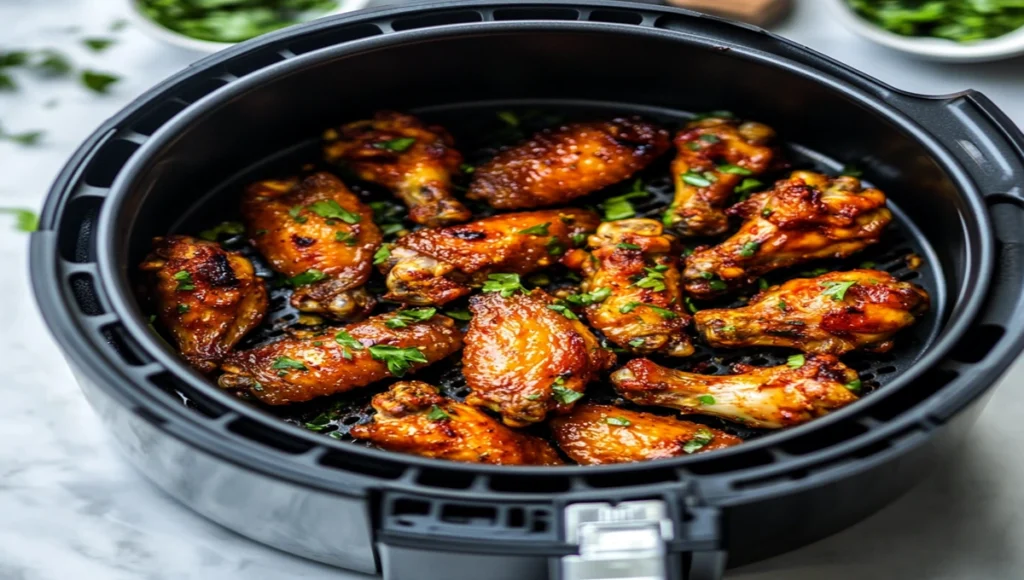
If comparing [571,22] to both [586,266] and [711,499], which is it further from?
[711,499]

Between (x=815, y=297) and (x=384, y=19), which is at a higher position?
(x=384, y=19)

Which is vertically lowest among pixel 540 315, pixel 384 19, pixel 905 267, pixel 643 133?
pixel 540 315

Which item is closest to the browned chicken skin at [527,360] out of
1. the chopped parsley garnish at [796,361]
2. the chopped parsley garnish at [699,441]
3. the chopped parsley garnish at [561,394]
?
the chopped parsley garnish at [561,394]

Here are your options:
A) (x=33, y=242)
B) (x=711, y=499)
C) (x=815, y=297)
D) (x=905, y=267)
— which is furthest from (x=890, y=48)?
(x=33, y=242)

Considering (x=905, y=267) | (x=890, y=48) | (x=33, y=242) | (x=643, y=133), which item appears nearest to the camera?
(x=33, y=242)

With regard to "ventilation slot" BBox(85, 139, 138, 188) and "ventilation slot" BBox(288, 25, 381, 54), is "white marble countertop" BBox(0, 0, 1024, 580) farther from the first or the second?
"ventilation slot" BBox(288, 25, 381, 54)

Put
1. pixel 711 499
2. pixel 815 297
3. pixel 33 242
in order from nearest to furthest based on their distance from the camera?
1. pixel 711 499
2. pixel 33 242
3. pixel 815 297

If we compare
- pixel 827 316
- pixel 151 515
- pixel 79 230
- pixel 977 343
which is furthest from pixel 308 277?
pixel 977 343

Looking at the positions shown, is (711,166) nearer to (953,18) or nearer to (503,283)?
(503,283)

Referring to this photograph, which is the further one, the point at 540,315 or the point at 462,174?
the point at 462,174
